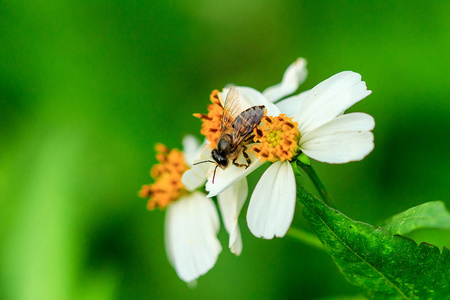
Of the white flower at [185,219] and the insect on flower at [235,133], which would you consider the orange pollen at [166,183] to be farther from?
the insect on flower at [235,133]

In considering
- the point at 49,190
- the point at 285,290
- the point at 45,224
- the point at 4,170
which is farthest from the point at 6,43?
the point at 285,290

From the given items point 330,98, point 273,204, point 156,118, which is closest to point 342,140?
point 330,98

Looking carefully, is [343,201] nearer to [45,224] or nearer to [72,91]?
[45,224]

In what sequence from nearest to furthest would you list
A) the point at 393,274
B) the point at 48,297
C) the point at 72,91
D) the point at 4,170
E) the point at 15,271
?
the point at 393,274
the point at 48,297
the point at 15,271
the point at 4,170
the point at 72,91

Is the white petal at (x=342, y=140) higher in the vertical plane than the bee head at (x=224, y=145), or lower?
→ lower

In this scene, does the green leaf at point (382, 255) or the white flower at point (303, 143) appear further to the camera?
the white flower at point (303, 143)

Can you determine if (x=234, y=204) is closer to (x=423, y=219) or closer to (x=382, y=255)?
(x=382, y=255)

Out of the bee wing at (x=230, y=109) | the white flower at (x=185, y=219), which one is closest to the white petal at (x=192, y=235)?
the white flower at (x=185, y=219)
